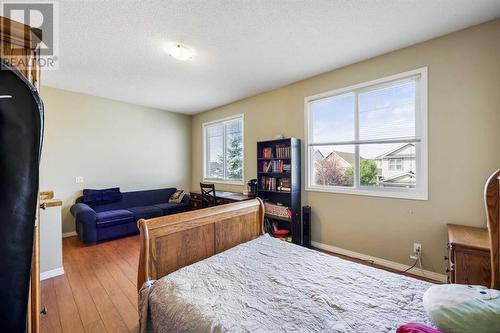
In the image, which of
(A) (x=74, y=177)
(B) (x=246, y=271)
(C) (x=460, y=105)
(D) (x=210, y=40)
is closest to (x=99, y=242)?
(A) (x=74, y=177)

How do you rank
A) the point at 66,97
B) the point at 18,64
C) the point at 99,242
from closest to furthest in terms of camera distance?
the point at 18,64 < the point at 99,242 < the point at 66,97

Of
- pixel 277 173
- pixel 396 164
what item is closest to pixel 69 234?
pixel 277 173

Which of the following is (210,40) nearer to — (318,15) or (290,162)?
(318,15)

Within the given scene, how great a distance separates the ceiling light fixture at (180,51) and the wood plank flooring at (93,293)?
8.98 ft

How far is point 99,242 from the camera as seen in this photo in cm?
371

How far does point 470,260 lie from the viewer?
5.87 ft

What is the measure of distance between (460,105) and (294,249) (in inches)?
91.1

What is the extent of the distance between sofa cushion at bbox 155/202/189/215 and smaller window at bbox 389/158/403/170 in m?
4.06

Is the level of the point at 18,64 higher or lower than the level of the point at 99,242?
higher

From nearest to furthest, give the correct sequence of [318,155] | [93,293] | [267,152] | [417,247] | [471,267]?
[471,267]
[93,293]
[417,247]
[318,155]
[267,152]

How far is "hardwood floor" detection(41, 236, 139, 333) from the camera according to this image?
73.4 inches

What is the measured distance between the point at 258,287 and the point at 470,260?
178 cm

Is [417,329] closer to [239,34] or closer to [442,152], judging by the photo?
[442,152]

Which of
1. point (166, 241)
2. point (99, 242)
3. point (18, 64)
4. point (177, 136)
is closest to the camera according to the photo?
point (18, 64)
